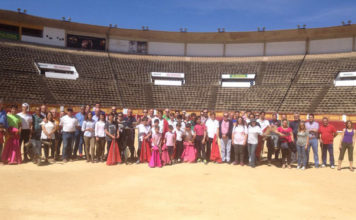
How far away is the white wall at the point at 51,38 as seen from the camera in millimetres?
31078

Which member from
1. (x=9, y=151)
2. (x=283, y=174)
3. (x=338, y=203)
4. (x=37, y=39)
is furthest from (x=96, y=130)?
(x=37, y=39)

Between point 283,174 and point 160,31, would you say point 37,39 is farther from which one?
point 283,174

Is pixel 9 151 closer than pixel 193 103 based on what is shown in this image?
Yes

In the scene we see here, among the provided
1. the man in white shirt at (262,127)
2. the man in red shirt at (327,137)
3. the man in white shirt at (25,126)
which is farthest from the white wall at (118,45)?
the man in red shirt at (327,137)

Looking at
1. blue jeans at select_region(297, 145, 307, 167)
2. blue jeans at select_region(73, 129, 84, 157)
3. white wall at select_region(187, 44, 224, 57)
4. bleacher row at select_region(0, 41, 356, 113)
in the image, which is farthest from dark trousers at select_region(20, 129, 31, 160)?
white wall at select_region(187, 44, 224, 57)

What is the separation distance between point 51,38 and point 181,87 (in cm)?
1562

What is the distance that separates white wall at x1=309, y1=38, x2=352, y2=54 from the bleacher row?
0.71 m

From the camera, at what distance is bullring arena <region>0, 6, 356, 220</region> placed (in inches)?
226

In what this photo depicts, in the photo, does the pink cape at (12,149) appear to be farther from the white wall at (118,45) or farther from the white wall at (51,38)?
the white wall at (118,45)

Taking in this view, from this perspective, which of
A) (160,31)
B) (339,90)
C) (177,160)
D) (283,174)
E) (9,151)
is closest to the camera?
(283,174)

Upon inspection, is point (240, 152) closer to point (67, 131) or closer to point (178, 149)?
point (178, 149)

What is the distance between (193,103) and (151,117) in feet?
57.8

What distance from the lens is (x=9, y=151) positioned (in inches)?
353

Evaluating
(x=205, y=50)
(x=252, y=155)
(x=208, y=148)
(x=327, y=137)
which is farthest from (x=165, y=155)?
(x=205, y=50)
